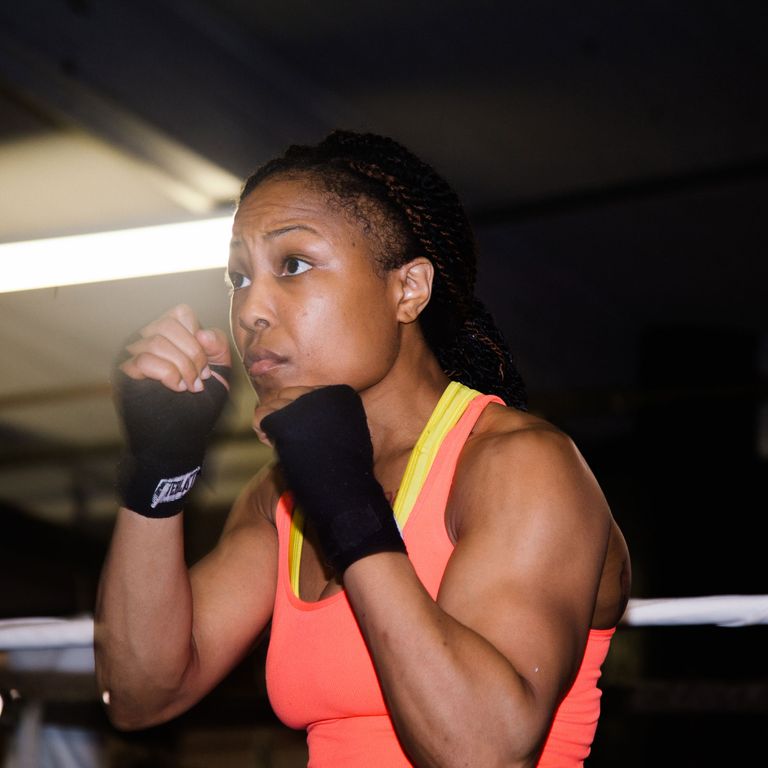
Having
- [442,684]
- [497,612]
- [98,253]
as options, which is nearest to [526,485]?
[497,612]

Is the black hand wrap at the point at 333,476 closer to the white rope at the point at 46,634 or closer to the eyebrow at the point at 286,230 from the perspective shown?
the eyebrow at the point at 286,230

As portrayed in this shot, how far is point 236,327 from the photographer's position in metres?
1.38

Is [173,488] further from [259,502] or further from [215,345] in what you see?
[259,502]

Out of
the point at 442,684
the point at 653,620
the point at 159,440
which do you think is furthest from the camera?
the point at 653,620

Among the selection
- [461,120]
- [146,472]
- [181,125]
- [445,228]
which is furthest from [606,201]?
[146,472]

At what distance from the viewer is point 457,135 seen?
15.1 ft

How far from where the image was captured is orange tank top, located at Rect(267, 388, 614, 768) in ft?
4.06

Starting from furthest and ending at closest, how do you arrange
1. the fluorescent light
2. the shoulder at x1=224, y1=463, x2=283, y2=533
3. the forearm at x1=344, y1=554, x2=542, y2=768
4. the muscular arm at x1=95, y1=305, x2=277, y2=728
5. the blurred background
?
the blurred background
the fluorescent light
the shoulder at x1=224, y1=463, x2=283, y2=533
the muscular arm at x1=95, y1=305, x2=277, y2=728
the forearm at x1=344, y1=554, x2=542, y2=768


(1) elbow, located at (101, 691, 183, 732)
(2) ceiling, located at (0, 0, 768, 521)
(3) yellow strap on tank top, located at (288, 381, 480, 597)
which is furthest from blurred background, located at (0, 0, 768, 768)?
(3) yellow strap on tank top, located at (288, 381, 480, 597)

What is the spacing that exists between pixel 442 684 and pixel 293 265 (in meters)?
0.57

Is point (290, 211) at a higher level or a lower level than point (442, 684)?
higher

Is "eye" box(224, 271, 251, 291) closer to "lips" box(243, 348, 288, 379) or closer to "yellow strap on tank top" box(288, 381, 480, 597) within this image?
"lips" box(243, 348, 288, 379)

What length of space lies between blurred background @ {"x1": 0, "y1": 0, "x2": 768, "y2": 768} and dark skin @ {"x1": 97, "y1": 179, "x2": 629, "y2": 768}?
61 centimetres

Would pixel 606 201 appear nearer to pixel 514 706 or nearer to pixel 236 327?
pixel 236 327
